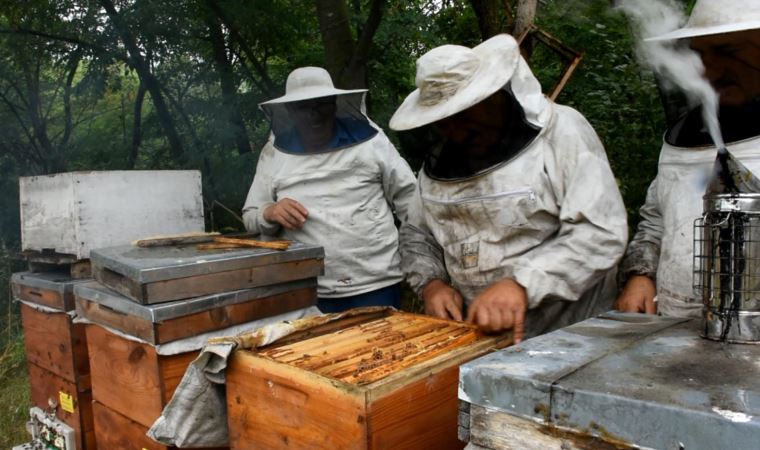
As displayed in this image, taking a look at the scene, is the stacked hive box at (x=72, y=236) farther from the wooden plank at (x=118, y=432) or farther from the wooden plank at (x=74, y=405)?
the wooden plank at (x=118, y=432)

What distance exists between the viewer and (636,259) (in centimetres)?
187

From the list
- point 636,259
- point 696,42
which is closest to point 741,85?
point 696,42

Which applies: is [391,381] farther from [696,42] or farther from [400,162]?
[400,162]

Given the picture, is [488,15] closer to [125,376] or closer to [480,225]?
[480,225]

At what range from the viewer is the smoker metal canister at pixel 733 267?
114cm

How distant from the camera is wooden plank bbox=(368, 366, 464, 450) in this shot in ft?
3.81

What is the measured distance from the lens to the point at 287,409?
130cm

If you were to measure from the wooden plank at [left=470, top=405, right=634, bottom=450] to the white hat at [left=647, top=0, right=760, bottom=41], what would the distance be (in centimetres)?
103

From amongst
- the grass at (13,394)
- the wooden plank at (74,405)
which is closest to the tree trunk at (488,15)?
the wooden plank at (74,405)

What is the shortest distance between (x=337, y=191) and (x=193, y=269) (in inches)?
40.6

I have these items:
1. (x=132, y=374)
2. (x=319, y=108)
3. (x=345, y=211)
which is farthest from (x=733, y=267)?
(x=319, y=108)

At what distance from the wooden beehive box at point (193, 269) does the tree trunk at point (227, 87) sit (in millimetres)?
3697

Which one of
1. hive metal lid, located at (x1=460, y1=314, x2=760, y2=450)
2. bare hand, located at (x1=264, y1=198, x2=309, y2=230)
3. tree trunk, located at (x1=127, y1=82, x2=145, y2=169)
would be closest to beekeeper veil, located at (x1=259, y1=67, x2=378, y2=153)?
bare hand, located at (x1=264, y1=198, x2=309, y2=230)

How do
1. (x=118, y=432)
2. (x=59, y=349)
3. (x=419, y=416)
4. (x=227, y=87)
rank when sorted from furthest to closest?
(x=227, y=87) → (x=59, y=349) → (x=118, y=432) → (x=419, y=416)
